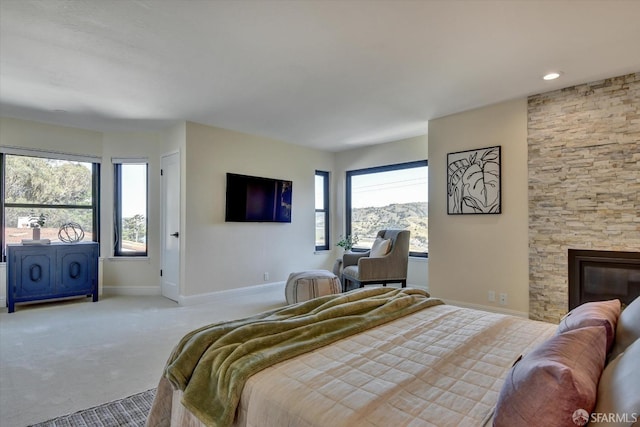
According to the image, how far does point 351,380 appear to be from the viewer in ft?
3.94

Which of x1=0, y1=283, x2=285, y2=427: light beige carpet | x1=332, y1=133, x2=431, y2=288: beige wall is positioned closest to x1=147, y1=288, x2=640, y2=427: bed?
x1=0, y1=283, x2=285, y2=427: light beige carpet

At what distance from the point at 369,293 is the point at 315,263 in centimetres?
403

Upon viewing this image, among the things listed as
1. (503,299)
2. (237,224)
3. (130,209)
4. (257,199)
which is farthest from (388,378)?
(130,209)

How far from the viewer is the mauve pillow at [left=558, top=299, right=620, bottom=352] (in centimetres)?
121

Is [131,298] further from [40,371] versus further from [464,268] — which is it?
[464,268]

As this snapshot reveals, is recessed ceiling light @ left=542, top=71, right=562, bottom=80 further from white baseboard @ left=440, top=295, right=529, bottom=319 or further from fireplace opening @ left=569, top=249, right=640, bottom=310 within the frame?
white baseboard @ left=440, top=295, right=529, bottom=319

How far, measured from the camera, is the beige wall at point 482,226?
3629 millimetres

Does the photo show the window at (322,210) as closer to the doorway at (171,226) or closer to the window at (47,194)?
the doorway at (171,226)

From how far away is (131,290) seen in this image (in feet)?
16.9

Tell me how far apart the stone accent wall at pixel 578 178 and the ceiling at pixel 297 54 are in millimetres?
242

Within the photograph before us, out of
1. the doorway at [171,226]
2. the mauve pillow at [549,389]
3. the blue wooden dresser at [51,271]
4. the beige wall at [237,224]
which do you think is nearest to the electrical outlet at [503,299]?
the mauve pillow at [549,389]

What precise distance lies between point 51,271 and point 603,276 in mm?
6174
